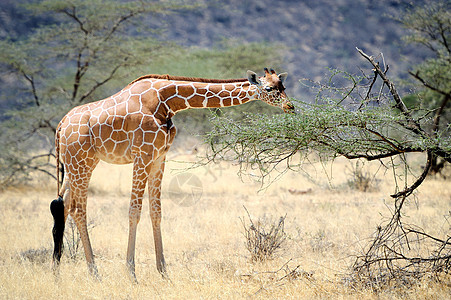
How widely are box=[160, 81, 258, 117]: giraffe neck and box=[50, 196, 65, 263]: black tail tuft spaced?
169cm

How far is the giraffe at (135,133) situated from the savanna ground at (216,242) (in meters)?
0.43

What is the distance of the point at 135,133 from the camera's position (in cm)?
526

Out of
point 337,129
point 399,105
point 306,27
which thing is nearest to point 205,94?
point 337,129

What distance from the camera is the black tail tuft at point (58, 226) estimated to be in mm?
5352

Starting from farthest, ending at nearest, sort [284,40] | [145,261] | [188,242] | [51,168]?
[284,40]
[51,168]
[188,242]
[145,261]

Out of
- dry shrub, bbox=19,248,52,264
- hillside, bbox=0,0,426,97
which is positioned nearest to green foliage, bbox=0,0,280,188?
dry shrub, bbox=19,248,52,264

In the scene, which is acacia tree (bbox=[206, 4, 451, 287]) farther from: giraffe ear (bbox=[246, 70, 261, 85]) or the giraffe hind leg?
the giraffe hind leg

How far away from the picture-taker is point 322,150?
14.5 ft

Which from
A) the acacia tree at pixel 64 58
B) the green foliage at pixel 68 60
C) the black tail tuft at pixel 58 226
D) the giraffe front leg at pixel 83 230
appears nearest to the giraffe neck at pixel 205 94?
the giraffe front leg at pixel 83 230

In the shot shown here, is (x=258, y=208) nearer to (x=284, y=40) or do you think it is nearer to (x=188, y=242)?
(x=188, y=242)

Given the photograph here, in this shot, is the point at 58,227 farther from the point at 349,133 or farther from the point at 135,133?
the point at 349,133

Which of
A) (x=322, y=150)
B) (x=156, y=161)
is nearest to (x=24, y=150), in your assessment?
(x=156, y=161)

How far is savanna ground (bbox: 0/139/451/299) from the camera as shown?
4633 mm

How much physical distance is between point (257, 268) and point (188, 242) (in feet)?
5.68
